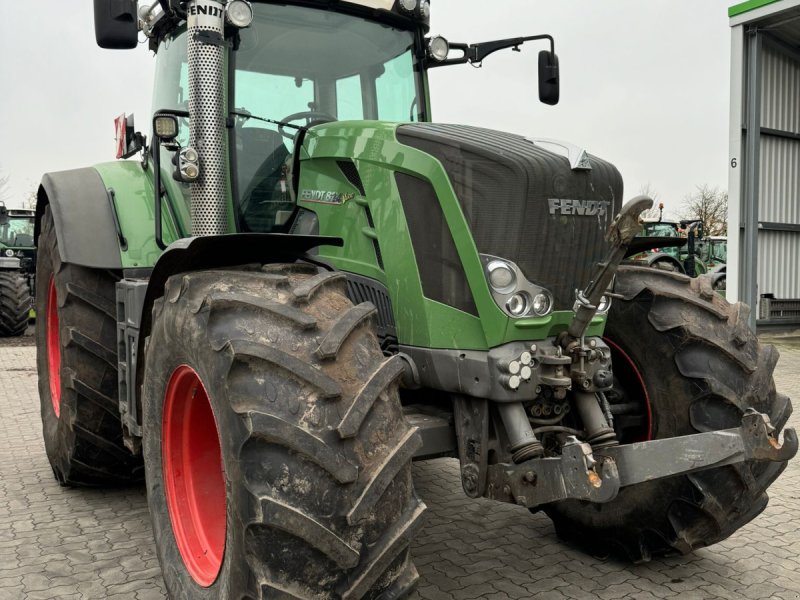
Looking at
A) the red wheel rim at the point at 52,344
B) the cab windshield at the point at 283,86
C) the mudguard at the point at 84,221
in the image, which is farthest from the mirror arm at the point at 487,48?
the red wheel rim at the point at 52,344

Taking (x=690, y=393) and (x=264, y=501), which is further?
(x=690, y=393)

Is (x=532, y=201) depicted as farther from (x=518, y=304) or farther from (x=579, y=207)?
(x=518, y=304)

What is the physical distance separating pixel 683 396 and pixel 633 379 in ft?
0.95

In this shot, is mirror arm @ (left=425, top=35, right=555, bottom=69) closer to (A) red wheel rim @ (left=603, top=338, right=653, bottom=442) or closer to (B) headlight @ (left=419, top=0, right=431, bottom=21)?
(B) headlight @ (left=419, top=0, right=431, bottom=21)

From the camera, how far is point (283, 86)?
3662 millimetres

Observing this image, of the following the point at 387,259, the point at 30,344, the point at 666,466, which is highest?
the point at 387,259

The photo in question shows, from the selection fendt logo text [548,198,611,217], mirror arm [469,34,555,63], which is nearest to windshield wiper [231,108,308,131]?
mirror arm [469,34,555,63]


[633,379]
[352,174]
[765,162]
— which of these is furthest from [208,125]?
[765,162]

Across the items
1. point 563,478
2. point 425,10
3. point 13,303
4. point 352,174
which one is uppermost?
point 425,10

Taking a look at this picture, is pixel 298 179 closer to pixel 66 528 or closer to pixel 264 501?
pixel 264 501

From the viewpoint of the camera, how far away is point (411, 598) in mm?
2287

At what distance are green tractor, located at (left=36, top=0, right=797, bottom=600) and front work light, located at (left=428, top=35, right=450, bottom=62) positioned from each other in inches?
2.4

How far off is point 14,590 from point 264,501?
1861 mm

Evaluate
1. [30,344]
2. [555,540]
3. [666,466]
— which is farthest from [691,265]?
[666,466]
